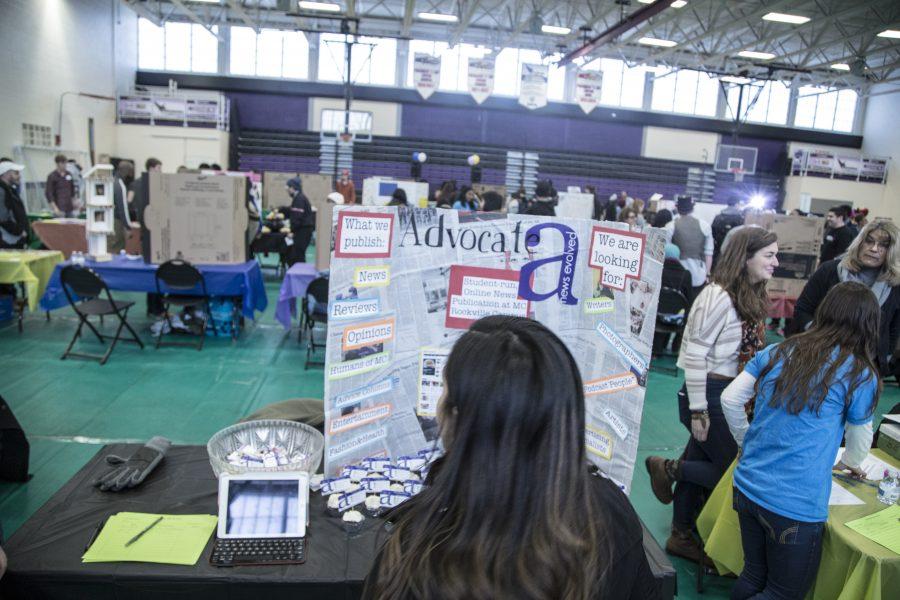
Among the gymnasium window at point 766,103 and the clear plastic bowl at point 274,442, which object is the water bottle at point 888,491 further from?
the gymnasium window at point 766,103

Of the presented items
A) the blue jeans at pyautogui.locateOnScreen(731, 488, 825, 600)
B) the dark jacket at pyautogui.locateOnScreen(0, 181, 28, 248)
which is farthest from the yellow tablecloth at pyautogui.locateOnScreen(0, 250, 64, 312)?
the blue jeans at pyautogui.locateOnScreen(731, 488, 825, 600)

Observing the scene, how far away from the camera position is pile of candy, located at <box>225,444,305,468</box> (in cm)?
194

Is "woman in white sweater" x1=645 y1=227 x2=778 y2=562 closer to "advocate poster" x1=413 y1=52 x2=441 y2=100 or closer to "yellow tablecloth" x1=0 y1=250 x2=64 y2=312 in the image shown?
"yellow tablecloth" x1=0 y1=250 x2=64 y2=312

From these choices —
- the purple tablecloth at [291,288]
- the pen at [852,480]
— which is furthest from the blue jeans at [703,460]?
the purple tablecloth at [291,288]

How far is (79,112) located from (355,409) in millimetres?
14735

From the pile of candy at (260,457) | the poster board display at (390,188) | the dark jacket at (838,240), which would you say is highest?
the poster board display at (390,188)

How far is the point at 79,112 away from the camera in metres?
13.8

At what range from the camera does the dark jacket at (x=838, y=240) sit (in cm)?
710

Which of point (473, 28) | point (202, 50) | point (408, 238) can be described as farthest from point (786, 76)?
point (408, 238)

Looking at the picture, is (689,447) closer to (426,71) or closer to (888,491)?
(888,491)

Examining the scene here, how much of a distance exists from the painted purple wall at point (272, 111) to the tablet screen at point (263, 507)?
17194 mm

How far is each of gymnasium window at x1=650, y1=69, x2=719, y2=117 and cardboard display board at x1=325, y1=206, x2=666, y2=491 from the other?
63.3 ft

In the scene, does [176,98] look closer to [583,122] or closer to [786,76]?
[583,122]

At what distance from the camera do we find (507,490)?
2.72 ft
